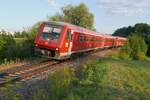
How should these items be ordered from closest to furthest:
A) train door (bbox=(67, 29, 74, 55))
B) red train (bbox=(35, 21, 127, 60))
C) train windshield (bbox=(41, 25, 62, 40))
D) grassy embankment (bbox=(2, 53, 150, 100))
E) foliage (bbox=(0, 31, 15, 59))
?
1. grassy embankment (bbox=(2, 53, 150, 100))
2. red train (bbox=(35, 21, 127, 60))
3. train windshield (bbox=(41, 25, 62, 40))
4. train door (bbox=(67, 29, 74, 55))
5. foliage (bbox=(0, 31, 15, 59))

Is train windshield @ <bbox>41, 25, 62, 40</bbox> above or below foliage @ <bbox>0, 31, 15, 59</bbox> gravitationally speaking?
above

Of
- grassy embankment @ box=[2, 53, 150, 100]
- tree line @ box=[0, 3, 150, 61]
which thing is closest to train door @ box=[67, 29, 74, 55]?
tree line @ box=[0, 3, 150, 61]

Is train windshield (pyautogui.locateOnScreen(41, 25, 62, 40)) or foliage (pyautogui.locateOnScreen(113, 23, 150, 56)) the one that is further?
foliage (pyautogui.locateOnScreen(113, 23, 150, 56))

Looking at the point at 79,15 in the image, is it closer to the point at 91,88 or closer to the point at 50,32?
the point at 50,32

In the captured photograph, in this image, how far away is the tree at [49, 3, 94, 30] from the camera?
310 feet

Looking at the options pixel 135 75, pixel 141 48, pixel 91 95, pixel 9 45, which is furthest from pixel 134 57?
pixel 91 95

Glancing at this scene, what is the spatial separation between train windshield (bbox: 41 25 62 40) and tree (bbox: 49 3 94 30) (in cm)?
6728

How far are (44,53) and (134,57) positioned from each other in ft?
70.2

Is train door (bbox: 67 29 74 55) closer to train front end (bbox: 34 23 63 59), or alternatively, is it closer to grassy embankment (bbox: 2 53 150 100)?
train front end (bbox: 34 23 63 59)

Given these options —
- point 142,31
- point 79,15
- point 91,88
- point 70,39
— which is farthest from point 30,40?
point 79,15

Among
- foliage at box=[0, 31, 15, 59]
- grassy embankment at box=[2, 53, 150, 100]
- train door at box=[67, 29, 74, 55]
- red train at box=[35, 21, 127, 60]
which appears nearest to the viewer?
grassy embankment at box=[2, 53, 150, 100]

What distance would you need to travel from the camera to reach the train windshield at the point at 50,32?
25516 mm

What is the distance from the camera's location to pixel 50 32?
25.8m

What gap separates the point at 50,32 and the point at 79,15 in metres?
70.7
